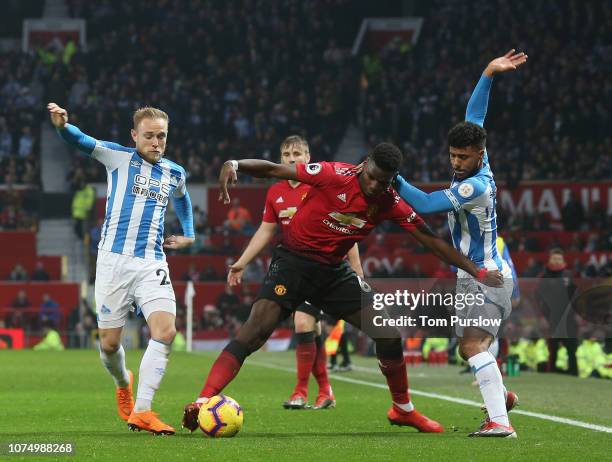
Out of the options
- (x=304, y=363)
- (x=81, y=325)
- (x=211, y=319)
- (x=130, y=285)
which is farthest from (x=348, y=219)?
(x=81, y=325)

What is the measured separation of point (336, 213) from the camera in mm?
8336

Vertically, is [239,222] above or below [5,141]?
below

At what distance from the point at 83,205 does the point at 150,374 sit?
2347 centimetres

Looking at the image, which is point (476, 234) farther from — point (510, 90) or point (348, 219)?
point (510, 90)

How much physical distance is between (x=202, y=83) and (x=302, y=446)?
28.9 meters

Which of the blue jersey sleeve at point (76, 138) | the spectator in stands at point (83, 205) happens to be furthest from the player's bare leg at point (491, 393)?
the spectator in stands at point (83, 205)

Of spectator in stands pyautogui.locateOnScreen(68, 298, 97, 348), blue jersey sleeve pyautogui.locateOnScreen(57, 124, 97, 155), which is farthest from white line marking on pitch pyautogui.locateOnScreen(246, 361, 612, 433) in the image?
spectator in stands pyautogui.locateOnScreen(68, 298, 97, 348)

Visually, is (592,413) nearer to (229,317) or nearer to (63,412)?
(63,412)

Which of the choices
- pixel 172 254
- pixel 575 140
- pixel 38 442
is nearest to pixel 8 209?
pixel 172 254

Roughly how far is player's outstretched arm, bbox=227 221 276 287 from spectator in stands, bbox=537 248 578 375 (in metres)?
8.26

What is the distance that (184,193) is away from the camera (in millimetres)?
9195

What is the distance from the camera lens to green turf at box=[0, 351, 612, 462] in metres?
7.20

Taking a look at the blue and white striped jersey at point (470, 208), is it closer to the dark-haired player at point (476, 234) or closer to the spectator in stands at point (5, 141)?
the dark-haired player at point (476, 234)

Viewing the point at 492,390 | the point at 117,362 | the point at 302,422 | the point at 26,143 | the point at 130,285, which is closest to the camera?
the point at 492,390
